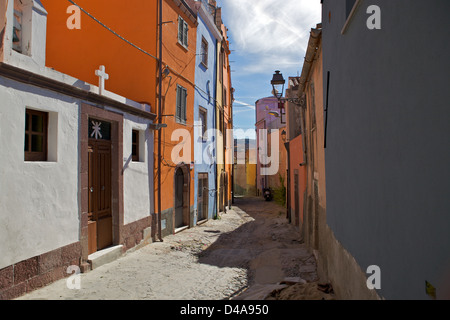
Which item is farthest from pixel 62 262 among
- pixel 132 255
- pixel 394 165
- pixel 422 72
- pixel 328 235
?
pixel 422 72

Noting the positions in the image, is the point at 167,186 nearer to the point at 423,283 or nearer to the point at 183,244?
the point at 183,244

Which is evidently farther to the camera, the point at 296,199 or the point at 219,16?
the point at 219,16

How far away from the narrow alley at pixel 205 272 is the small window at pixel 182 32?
7.48m

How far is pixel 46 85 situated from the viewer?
19.6ft

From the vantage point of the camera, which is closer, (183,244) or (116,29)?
(183,244)

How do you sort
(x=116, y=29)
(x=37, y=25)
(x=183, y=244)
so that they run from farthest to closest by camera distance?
(x=116, y=29) < (x=183, y=244) < (x=37, y=25)

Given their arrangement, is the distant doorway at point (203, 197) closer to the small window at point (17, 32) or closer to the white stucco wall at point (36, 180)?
the white stucco wall at point (36, 180)

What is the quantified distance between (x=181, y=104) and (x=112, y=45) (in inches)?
126

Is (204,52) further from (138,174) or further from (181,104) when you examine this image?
(138,174)

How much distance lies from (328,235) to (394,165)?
4.04 metres

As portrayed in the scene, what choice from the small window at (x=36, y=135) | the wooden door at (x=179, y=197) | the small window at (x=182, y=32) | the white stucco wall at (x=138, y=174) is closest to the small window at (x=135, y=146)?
the white stucco wall at (x=138, y=174)

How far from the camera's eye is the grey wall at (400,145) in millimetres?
1887

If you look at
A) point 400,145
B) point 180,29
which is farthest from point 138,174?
point 400,145

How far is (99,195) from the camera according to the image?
26.4ft
